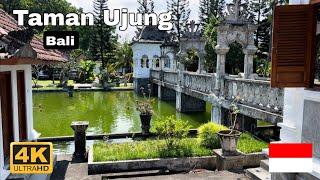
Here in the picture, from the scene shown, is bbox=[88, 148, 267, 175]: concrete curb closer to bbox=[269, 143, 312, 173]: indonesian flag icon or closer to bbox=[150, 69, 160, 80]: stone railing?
bbox=[269, 143, 312, 173]: indonesian flag icon

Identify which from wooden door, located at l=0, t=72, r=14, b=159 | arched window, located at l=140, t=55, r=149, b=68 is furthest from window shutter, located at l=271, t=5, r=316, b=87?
arched window, located at l=140, t=55, r=149, b=68

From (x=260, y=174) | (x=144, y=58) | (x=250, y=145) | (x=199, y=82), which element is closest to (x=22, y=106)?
(x=260, y=174)

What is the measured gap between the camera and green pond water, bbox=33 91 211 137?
1641cm

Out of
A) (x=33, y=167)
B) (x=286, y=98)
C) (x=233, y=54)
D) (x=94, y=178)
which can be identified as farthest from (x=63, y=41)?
(x=233, y=54)

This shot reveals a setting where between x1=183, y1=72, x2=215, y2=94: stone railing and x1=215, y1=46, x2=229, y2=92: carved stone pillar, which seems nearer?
x1=215, y1=46, x2=229, y2=92: carved stone pillar

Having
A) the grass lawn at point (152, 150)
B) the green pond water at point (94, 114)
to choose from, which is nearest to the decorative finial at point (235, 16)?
the green pond water at point (94, 114)

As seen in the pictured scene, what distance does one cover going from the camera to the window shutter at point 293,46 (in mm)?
4672

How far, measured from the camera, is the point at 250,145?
971 centimetres

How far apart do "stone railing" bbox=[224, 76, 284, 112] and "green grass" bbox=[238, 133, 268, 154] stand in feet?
3.22

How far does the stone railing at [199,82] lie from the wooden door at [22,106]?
863 cm

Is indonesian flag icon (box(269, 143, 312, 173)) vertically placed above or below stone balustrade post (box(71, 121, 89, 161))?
above

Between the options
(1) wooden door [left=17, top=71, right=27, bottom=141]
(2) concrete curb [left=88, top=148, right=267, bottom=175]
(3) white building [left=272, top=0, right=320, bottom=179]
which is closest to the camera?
(3) white building [left=272, top=0, right=320, bottom=179]

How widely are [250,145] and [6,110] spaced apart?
6.15 meters

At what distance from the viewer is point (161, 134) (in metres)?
9.75
